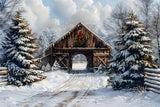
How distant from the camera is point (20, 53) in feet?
41.5

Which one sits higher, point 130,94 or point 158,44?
point 158,44

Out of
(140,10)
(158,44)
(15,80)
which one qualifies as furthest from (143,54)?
(140,10)

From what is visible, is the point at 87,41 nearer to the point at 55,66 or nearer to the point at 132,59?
the point at 55,66

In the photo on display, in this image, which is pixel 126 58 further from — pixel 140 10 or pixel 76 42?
pixel 140 10

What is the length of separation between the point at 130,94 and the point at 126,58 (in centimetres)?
223

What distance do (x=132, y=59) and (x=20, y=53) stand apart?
870 cm

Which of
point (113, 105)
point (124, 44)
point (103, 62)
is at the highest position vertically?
point (124, 44)

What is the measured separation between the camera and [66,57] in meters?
25.0

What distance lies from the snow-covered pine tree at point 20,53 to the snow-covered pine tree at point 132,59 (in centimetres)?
680

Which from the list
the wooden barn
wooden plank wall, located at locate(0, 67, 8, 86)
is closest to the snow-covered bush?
the wooden barn

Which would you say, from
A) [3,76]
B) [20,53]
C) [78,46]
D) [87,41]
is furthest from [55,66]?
[3,76]

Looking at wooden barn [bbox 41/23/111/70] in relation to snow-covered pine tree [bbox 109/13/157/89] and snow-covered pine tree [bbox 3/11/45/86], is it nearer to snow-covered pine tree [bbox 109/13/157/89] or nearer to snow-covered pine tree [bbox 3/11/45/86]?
snow-covered pine tree [bbox 3/11/45/86]

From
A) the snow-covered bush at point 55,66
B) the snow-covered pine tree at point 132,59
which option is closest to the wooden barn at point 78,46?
the snow-covered bush at point 55,66

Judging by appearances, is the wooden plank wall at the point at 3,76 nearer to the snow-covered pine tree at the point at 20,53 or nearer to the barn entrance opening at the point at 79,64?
the snow-covered pine tree at the point at 20,53
